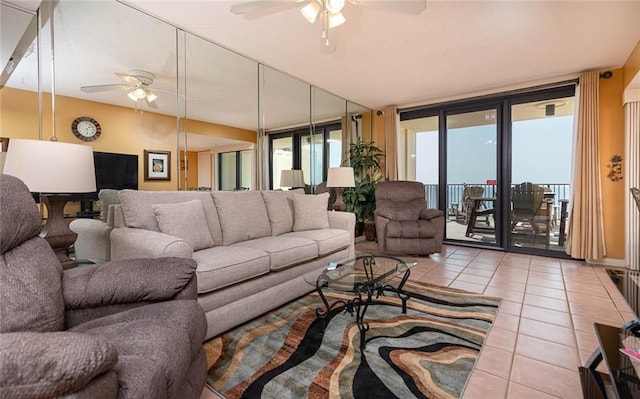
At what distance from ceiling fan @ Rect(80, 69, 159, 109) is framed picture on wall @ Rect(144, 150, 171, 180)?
1.52ft

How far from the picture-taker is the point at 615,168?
140 inches

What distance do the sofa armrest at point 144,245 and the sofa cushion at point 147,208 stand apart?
84 millimetres

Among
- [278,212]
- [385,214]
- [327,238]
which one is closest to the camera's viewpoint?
[327,238]

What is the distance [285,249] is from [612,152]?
4.20 metres

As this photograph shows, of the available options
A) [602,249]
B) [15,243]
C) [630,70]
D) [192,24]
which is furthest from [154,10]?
[602,249]

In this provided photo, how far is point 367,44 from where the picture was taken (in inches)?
118

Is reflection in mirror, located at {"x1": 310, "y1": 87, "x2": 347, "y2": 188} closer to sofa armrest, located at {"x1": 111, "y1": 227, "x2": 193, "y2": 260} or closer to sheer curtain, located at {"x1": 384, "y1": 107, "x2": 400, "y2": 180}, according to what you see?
sheer curtain, located at {"x1": 384, "y1": 107, "x2": 400, "y2": 180}

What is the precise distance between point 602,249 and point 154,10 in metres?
5.47

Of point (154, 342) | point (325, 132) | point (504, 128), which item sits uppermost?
point (325, 132)

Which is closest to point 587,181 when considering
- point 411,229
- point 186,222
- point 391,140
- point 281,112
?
point 411,229

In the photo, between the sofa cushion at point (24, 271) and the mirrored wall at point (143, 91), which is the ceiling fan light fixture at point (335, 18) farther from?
the sofa cushion at point (24, 271)

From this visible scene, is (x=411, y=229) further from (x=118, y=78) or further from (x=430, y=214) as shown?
(x=118, y=78)

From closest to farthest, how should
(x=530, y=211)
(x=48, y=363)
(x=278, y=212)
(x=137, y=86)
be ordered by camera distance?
1. (x=48, y=363)
2. (x=137, y=86)
3. (x=278, y=212)
4. (x=530, y=211)

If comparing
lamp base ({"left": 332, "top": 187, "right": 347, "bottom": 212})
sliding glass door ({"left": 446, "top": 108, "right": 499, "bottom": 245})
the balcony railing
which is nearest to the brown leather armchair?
lamp base ({"left": 332, "top": 187, "right": 347, "bottom": 212})
